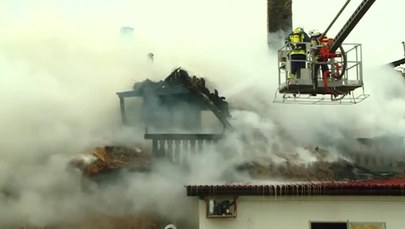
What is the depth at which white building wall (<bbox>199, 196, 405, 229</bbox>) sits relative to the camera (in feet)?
31.7

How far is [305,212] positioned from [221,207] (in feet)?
5.21

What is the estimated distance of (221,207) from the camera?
965 cm

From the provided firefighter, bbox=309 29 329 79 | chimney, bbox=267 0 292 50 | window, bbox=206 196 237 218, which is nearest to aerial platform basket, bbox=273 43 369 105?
firefighter, bbox=309 29 329 79

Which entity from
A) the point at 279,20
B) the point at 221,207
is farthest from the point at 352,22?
the point at 279,20

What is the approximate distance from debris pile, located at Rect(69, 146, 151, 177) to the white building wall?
3687 mm

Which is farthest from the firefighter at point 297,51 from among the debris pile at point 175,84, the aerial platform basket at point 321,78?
the debris pile at point 175,84

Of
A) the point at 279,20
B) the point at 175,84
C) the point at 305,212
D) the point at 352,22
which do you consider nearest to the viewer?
the point at 305,212

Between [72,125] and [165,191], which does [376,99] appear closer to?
[165,191]

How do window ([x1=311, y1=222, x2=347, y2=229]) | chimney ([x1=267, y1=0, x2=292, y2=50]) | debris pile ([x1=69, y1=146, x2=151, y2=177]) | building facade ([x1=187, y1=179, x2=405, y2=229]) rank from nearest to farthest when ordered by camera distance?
1. building facade ([x1=187, y1=179, x2=405, y2=229])
2. window ([x1=311, y1=222, x2=347, y2=229])
3. debris pile ([x1=69, y1=146, x2=151, y2=177])
4. chimney ([x1=267, y1=0, x2=292, y2=50])

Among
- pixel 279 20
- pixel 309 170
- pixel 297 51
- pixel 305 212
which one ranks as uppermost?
pixel 279 20

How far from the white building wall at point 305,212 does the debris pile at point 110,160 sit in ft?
12.1

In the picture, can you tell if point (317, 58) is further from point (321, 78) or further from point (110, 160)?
point (110, 160)

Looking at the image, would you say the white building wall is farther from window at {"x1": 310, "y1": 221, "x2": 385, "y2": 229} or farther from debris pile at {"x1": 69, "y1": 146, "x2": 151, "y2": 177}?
debris pile at {"x1": 69, "y1": 146, "x2": 151, "y2": 177}

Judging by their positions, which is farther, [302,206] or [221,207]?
[302,206]
